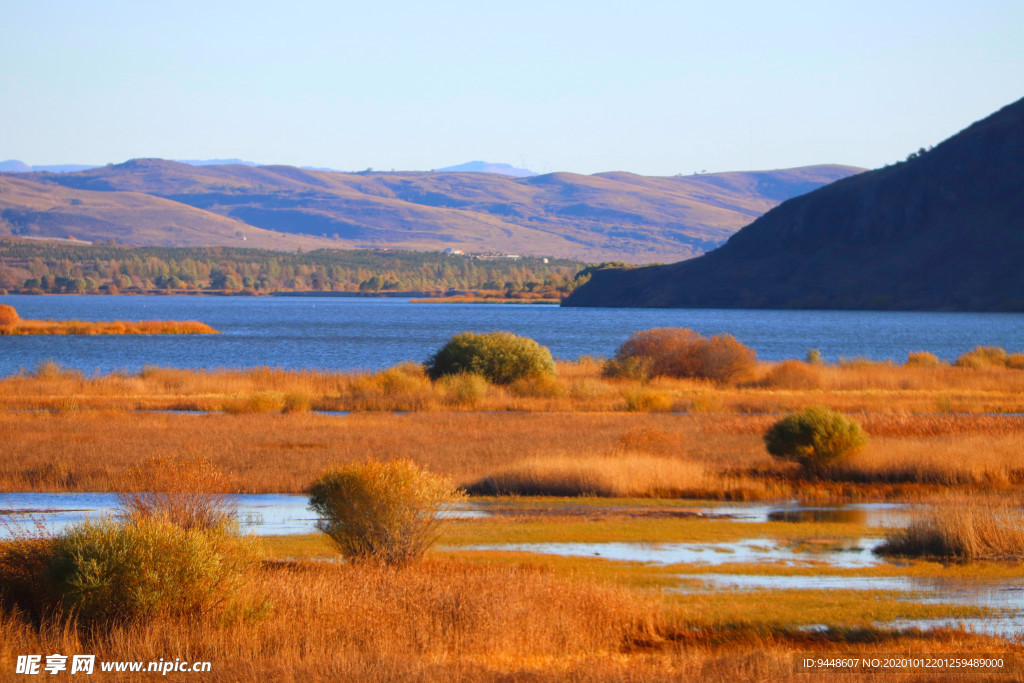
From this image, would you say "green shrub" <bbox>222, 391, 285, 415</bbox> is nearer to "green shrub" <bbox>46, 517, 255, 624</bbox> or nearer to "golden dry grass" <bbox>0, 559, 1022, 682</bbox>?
"golden dry grass" <bbox>0, 559, 1022, 682</bbox>

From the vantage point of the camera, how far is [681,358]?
4956cm

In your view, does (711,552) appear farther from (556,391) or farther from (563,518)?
(556,391)

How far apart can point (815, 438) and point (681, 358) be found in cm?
2677

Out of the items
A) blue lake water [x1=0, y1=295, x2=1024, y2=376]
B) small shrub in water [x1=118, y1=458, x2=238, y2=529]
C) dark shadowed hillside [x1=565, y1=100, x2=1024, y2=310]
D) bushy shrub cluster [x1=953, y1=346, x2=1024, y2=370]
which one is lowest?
blue lake water [x1=0, y1=295, x2=1024, y2=376]

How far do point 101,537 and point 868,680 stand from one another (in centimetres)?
734

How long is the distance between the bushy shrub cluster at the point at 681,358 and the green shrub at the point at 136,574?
125 ft

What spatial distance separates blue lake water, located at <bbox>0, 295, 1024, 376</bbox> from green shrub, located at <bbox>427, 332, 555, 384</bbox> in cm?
1577

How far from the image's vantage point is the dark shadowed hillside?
445ft

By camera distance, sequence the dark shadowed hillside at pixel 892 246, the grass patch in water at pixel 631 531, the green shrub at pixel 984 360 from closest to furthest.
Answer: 1. the grass patch in water at pixel 631 531
2. the green shrub at pixel 984 360
3. the dark shadowed hillside at pixel 892 246

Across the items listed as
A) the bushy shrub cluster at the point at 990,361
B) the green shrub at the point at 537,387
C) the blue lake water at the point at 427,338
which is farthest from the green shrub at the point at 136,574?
the bushy shrub cluster at the point at 990,361

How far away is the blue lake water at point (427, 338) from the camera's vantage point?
68.3 m

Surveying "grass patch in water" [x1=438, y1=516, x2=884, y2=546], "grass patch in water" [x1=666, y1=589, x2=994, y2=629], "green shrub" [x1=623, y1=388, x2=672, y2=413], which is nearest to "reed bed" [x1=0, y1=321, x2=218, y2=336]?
"green shrub" [x1=623, y1=388, x2=672, y2=413]

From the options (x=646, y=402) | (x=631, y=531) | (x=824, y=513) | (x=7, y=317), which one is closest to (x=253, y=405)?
(x=646, y=402)

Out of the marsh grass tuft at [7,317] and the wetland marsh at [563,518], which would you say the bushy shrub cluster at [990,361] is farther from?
the marsh grass tuft at [7,317]
